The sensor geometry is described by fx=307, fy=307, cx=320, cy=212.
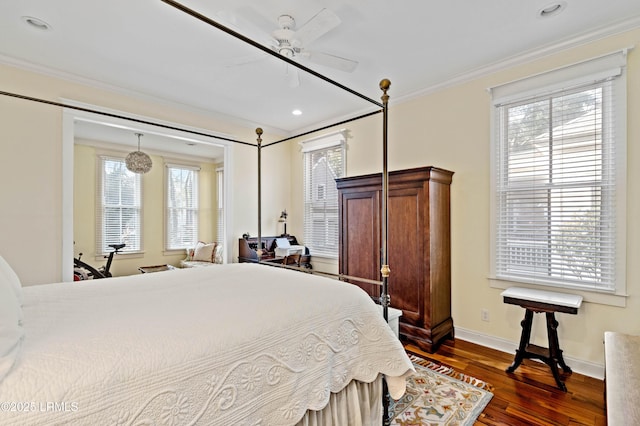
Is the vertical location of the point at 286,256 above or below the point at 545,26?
below

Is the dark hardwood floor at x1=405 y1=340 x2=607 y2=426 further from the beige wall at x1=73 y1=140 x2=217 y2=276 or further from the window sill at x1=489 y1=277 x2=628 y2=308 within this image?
the beige wall at x1=73 y1=140 x2=217 y2=276

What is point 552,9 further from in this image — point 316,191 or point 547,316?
point 316,191

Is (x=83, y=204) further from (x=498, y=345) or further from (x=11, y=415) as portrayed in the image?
(x=498, y=345)

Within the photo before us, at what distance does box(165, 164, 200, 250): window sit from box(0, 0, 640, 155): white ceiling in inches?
116

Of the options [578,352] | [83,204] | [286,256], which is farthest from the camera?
[83,204]

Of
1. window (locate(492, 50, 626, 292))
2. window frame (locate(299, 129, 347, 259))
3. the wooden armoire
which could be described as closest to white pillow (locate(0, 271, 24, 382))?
the wooden armoire

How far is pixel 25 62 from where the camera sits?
2.87m

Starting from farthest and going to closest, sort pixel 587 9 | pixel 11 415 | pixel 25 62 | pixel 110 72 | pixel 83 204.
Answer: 1. pixel 83 204
2. pixel 110 72
3. pixel 25 62
4. pixel 587 9
5. pixel 11 415

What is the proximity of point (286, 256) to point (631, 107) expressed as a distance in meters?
3.78

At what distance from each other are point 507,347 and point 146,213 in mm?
6053

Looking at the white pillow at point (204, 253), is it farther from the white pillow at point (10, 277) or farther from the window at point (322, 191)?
the white pillow at point (10, 277)

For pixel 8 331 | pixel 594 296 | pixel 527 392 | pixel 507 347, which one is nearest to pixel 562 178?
pixel 594 296

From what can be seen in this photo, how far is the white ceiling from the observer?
2.14 m

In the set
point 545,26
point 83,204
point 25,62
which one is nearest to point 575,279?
point 545,26
